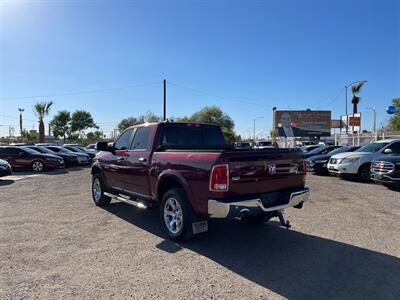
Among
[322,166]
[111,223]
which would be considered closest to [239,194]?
[111,223]

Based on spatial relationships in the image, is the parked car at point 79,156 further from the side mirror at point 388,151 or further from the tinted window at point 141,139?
the side mirror at point 388,151

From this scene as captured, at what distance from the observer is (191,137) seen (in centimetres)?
718

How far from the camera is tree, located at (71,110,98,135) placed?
270 ft

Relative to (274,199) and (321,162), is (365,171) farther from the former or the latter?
(274,199)

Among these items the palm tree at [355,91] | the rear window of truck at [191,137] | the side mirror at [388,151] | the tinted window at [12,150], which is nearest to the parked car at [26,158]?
the tinted window at [12,150]

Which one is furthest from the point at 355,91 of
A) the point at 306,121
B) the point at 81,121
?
the point at 81,121

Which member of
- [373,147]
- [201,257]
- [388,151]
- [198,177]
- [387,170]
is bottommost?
[201,257]

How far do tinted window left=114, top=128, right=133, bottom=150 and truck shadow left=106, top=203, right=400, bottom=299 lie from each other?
190 centimetres

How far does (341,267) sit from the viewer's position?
185 inches

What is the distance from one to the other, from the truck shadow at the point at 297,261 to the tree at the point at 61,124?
79.3 m

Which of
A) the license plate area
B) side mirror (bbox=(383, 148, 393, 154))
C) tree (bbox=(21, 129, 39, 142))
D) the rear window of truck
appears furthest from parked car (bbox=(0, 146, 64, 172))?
tree (bbox=(21, 129, 39, 142))

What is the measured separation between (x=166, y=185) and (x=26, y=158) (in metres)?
17.1

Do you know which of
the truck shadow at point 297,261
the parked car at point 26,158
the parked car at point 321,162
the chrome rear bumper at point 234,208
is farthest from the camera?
the parked car at point 26,158

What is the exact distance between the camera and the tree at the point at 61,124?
79500 mm
